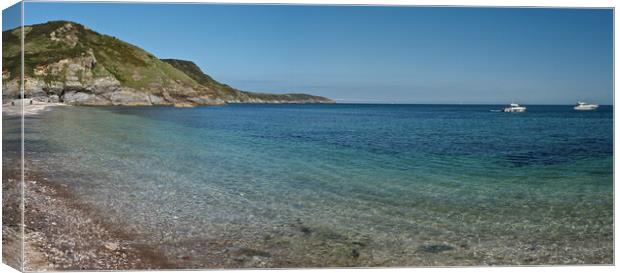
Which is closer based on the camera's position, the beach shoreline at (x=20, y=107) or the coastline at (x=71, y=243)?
the coastline at (x=71, y=243)

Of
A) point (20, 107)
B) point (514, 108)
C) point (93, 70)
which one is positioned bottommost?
point (20, 107)

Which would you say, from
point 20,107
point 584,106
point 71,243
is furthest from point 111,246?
point 584,106

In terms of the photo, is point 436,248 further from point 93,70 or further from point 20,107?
point 93,70

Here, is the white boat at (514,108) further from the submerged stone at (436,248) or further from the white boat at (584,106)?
the submerged stone at (436,248)

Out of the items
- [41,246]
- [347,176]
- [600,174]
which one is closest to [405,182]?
[347,176]

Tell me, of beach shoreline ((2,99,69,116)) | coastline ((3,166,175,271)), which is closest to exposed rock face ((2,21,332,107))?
beach shoreline ((2,99,69,116))

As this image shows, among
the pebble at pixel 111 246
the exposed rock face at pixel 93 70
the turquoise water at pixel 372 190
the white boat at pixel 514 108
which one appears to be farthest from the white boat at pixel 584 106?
the pebble at pixel 111 246
